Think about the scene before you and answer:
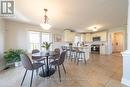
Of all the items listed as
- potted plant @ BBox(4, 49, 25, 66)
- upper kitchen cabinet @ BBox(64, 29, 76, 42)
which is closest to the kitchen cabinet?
upper kitchen cabinet @ BBox(64, 29, 76, 42)

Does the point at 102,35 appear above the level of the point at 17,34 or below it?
above

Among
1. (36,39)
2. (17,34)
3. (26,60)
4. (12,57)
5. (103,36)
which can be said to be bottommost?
(12,57)

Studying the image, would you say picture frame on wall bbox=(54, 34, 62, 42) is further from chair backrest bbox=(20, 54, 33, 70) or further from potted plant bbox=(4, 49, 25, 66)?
chair backrest bbox=(20, 54, 33, 70)

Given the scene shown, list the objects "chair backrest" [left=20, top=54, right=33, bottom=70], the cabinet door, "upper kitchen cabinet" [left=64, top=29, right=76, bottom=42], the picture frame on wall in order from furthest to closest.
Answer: the cabinet door
"upper kitchen cabinet" [left=64, top=29, right=76, bottom=42]
the picture frame on wall
"chair backrest" [left=20, top=54, right=33, bottom=70]

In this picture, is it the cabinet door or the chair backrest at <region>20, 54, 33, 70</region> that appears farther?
the cabinet door

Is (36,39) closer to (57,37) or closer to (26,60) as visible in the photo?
(57,37)

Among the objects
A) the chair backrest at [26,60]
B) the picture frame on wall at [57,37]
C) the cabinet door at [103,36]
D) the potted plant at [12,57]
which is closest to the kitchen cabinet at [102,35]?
the cabinet door at [103,36]

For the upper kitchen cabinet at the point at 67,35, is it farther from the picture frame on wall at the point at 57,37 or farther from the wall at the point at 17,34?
the wall at the point at 17,34

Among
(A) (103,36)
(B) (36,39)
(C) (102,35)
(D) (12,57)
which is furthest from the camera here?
(C) (102,35)

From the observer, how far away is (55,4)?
343 centimetres

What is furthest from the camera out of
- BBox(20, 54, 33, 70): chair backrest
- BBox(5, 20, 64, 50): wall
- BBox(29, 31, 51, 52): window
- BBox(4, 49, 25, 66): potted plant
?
BBox(29, 31, 51, 52): window

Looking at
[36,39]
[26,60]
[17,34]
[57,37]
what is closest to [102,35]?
[57,37]

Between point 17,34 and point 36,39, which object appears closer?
point 17,34

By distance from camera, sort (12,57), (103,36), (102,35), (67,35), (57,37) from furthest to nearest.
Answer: (102,35), (103,36), (67,35), (57,37), (12,57)
